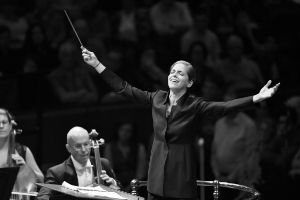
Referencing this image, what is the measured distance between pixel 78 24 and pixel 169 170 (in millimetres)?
4915

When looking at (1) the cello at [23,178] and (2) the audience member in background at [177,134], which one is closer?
(2) the audience member in background at [177,134]

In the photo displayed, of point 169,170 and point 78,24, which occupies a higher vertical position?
point 78,24

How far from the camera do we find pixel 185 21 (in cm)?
1182

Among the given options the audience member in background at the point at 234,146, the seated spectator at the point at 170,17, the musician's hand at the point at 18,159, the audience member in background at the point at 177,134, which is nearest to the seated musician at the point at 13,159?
the musician's hand at the point at 18,159

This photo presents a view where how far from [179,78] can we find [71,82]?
396 cm

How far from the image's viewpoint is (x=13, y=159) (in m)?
8.27

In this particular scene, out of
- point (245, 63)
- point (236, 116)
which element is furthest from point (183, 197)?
point (245, 63)

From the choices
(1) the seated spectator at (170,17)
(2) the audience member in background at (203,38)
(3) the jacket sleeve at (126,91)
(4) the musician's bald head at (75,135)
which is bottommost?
(4) the musician's bald head at (75,135)

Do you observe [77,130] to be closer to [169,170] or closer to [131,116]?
[169,170]

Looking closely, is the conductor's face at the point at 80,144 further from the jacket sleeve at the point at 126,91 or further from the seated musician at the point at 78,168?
the jacket sleeve at the point at 126,91

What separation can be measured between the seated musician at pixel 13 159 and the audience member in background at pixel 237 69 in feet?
10.3

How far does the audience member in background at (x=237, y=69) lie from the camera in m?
10.8

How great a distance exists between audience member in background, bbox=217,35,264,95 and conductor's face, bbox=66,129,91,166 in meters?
3.34

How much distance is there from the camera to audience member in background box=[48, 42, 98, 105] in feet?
34.3
